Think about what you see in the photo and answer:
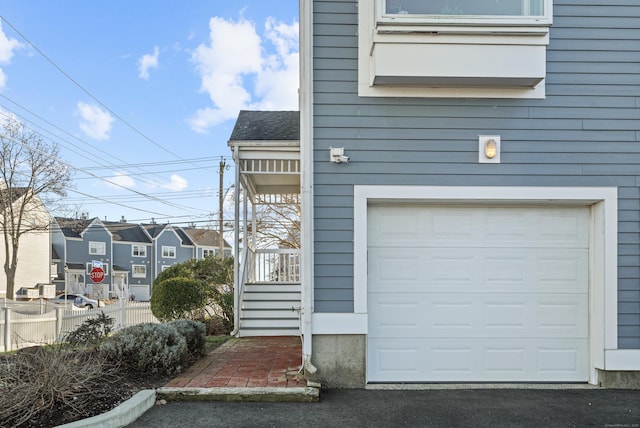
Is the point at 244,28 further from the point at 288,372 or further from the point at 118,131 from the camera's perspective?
the point at 118,131

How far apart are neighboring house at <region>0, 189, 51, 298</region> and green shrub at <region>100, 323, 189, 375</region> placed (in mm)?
24271

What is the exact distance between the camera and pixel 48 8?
47.1ft

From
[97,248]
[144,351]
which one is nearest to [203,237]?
[97,248]

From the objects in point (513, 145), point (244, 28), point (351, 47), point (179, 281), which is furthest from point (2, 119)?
point (513, 145)

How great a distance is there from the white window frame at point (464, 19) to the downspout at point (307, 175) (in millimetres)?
802

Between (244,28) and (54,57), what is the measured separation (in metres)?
8.84

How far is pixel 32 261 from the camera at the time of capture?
2906 centimetres

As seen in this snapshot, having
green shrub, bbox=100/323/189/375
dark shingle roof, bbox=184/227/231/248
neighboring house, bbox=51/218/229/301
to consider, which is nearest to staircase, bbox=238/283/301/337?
green shrub, bbox=100/323/189/375

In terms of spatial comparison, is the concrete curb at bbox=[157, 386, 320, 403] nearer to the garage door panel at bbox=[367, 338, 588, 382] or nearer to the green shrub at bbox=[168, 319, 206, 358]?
the garage door panel at bbox=[367, 338, 588, 382]

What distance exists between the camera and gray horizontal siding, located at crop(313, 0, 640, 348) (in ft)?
15.6

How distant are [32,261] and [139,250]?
1146 cm

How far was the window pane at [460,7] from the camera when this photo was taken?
4551 mm

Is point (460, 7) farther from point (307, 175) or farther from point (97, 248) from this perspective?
→ point (97, 248)

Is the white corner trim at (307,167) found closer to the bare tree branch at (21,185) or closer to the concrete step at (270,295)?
the concrete step at (270,295)
